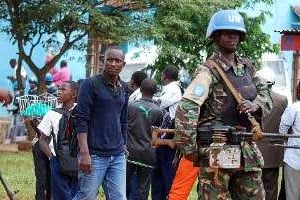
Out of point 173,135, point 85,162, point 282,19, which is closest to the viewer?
point 85,162

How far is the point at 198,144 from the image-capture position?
5.81 meters

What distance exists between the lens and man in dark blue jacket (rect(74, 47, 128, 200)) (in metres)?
6.90

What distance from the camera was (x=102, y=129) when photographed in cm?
701

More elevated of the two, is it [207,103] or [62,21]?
[62,21]

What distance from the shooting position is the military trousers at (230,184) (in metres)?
5.78

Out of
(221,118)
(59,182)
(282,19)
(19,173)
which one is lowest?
(19,173)

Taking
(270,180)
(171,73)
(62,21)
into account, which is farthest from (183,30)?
(270,180)

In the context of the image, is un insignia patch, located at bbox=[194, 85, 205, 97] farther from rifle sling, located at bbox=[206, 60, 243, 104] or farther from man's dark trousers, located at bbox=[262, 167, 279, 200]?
man's dark trousers, located at bbox=[262, 167, 279, 200]

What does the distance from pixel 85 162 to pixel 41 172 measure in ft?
6.34

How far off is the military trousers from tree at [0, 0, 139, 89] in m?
9.32

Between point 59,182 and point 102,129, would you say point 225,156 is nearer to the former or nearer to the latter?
point 102,129

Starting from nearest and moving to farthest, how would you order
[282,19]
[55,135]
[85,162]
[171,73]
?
[85,162] → [55,135] → [171,73] → [282,19]

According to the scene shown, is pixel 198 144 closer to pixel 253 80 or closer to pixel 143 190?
pixel 253 80

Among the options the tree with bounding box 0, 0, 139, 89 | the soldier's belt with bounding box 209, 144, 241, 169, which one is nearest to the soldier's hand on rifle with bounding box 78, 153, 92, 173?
the soldier's belt with bounding box 209, 144, 241, 169
